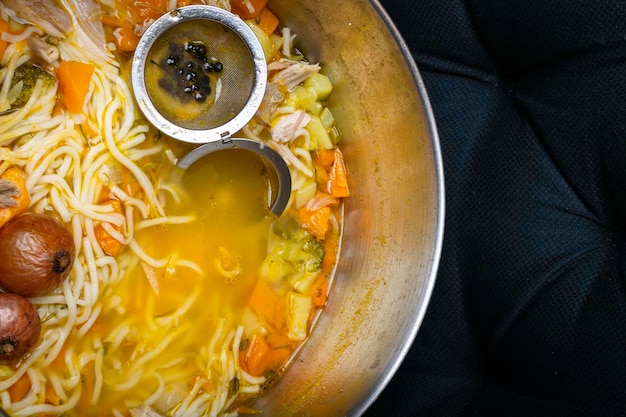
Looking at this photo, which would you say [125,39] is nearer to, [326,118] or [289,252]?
[326,118]

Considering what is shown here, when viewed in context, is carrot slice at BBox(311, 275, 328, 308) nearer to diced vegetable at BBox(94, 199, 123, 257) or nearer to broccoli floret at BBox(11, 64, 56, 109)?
diced vegetable at BBox(94, 199, 123, 257)

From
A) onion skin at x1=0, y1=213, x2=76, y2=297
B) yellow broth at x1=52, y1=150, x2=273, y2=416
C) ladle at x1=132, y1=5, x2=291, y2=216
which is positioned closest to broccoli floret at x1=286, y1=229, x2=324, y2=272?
yellow broth at x1=52, y1=150, x2=273, y2=416

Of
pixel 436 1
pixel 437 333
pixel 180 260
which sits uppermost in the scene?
pixel 436 1

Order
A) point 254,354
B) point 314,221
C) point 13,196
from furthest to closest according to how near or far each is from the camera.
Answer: point 314,221, point 254,354, point 13,196

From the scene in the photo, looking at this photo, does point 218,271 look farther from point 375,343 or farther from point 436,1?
point 436,1

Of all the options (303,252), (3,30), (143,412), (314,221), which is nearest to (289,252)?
(303,252)

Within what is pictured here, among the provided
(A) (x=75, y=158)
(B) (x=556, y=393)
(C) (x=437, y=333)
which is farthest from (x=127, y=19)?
(B) (x=556, y=393)

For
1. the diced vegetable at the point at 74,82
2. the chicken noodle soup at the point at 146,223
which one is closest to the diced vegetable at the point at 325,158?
the chicken noodle soup at the point at 146,223
